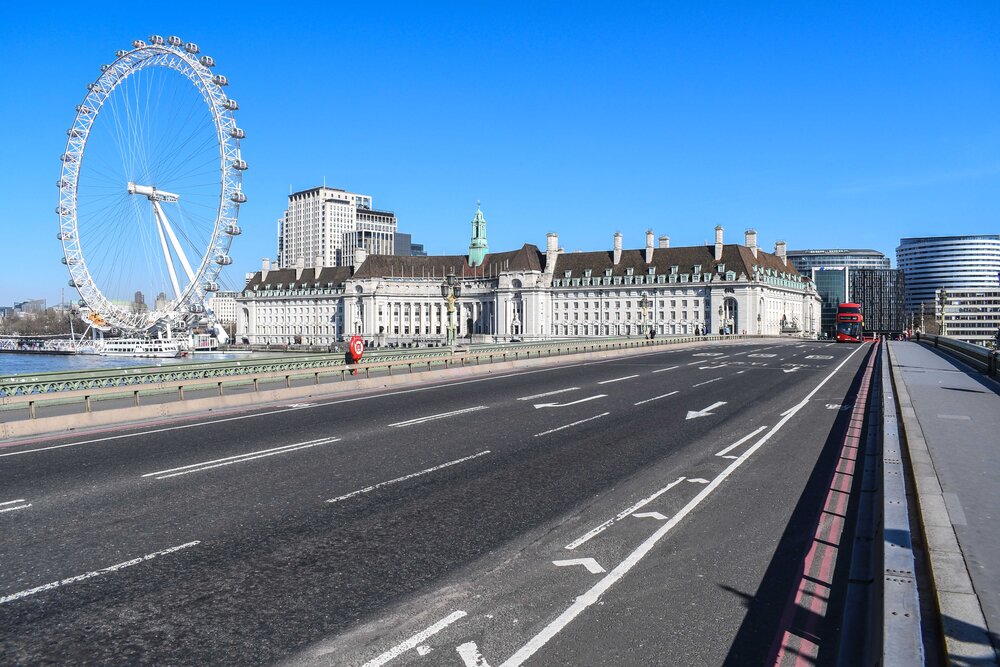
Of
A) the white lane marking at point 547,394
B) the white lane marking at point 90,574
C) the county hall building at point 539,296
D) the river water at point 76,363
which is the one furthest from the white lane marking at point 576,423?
the county hall building at point 539,296

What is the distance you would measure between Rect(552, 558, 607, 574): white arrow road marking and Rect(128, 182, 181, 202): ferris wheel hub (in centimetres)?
7195

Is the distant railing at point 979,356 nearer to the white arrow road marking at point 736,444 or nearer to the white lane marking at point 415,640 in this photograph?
the white arrow road marking at point 736,444

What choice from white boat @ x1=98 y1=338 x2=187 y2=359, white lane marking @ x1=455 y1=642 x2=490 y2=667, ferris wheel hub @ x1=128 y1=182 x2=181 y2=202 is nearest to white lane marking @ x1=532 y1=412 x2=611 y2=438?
white lane marking @ x1=455 y1=642 x2=490 y2=667

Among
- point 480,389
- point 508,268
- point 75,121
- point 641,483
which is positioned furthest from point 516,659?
point 508,268

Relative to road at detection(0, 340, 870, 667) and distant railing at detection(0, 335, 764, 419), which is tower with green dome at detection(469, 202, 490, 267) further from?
road at detection(0, 340, 870, 667)

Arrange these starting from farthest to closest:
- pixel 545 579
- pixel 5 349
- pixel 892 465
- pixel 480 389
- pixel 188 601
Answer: pixel 5 349
pixel 480 389
pixel 892 465
pixel 545 579
pixel 188 601

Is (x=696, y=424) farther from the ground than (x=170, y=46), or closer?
closer

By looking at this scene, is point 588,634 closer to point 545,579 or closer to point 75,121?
point 545,579

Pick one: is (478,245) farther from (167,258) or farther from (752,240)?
(167,258)

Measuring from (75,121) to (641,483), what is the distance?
7084 cm

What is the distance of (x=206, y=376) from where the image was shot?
24.5 metres

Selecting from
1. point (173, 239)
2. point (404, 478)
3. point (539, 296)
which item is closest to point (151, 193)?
point (173, 239)

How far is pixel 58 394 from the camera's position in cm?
1889

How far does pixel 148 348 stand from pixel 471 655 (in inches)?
3703
